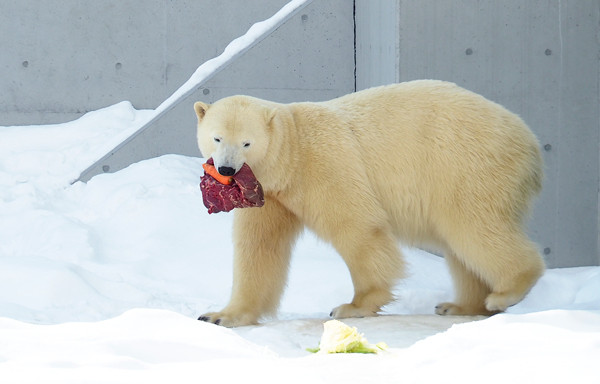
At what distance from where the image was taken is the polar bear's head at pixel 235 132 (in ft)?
13.2

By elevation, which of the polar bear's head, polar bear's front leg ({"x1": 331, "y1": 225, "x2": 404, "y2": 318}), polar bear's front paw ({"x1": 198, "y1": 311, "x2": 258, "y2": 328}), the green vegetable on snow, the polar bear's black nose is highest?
the polar bear's head

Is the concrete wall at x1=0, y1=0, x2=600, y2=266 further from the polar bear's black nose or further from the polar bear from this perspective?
the polar bear's black nose

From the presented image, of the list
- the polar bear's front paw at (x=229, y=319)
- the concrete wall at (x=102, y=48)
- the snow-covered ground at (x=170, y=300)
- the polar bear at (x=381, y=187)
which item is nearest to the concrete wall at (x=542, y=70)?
the snow-covered ground at (x=170, y=300)

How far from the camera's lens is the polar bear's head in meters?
4.02

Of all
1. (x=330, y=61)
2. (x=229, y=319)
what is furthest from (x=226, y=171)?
(x=330, y=61)

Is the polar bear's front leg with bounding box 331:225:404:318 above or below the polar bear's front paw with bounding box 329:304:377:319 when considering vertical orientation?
above

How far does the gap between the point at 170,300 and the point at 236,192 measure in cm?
152

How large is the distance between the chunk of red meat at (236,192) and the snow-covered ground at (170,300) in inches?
21.2

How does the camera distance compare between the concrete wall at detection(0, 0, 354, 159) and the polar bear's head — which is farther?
the concrete wall at detection(0, 0, 354, 159)

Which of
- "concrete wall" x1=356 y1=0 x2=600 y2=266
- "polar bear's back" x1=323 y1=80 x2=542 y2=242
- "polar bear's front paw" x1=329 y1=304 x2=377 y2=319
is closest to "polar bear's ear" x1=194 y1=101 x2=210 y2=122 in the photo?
"polar bear's back" x1=323 y1=80 x2=542 y2=242

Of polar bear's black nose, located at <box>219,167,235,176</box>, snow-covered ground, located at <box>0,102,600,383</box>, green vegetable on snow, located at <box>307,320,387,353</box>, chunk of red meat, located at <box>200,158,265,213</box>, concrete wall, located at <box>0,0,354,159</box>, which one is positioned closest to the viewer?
snow-covered ground, located at <box>0,102,600,383</box>

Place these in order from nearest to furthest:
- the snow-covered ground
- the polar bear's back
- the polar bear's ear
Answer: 1. the snow-covered ground
2. the polar bear's ear
3. the polar bear's back

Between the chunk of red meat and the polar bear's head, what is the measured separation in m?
0.07

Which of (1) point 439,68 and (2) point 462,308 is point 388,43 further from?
(2) point 462,308
